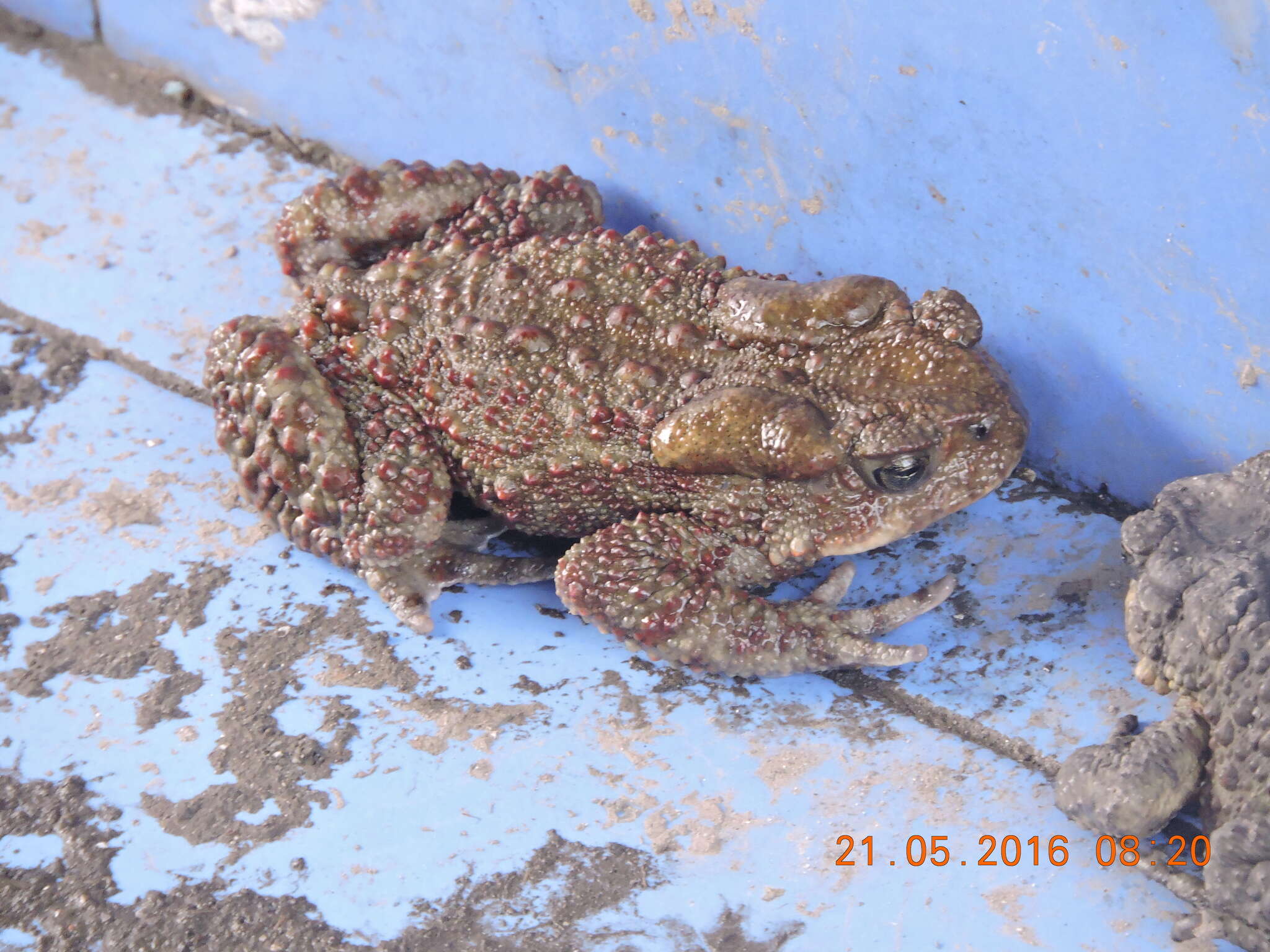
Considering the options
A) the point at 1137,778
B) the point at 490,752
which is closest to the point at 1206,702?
the point at 1137,778

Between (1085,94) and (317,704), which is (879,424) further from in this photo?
(317,704)

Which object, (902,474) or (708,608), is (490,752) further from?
(902,474)

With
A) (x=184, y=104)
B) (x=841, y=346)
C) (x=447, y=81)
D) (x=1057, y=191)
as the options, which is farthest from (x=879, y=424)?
(x=184, y=104)

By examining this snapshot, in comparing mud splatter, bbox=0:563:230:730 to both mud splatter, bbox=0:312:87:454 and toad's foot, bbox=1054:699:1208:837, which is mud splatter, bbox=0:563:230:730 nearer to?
mud splatter, bbox=0:312:87:454
